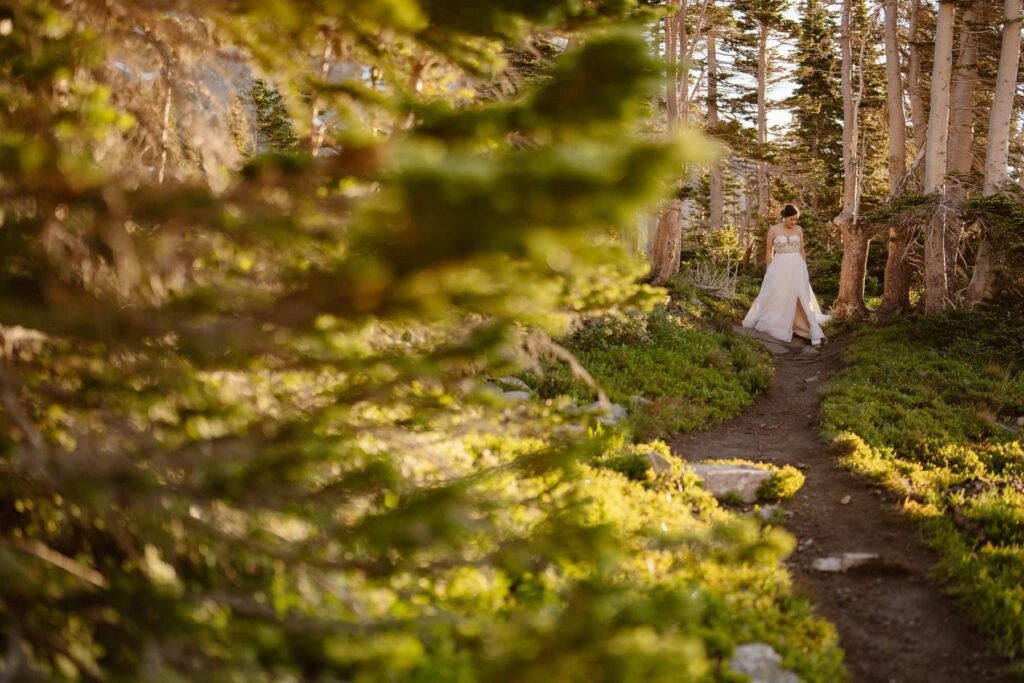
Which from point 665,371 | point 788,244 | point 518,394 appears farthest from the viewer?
point 788,244

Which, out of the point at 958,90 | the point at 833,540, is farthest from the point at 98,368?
the point at 958,90

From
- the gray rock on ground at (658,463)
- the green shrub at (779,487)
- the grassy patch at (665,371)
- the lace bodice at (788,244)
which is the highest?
the lace bodice at (788,244)

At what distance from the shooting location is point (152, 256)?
2668 millimetres

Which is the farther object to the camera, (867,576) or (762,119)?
(762,119)

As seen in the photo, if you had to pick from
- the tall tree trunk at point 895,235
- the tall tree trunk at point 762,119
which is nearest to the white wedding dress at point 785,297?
the tall tree trunk at point 895,235

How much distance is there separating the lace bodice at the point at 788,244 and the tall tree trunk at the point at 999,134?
3.73 metres

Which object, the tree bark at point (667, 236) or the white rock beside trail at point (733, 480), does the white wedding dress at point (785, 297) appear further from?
the white rock beside trail at point (733, 480)

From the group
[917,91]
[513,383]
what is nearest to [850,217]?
[917,91]

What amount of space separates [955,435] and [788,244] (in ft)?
26.3

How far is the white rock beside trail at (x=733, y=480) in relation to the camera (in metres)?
6.91

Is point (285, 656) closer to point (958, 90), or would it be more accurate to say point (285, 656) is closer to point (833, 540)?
point (833, 540)

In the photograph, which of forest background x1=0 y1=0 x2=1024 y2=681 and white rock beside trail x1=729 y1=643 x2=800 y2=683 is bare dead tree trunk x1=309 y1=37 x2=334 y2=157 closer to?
forest background x1=0 y1=0 x2=1024 y2=681

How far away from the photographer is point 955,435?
895cm

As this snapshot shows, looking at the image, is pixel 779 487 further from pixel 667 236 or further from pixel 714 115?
pixel 714 115
